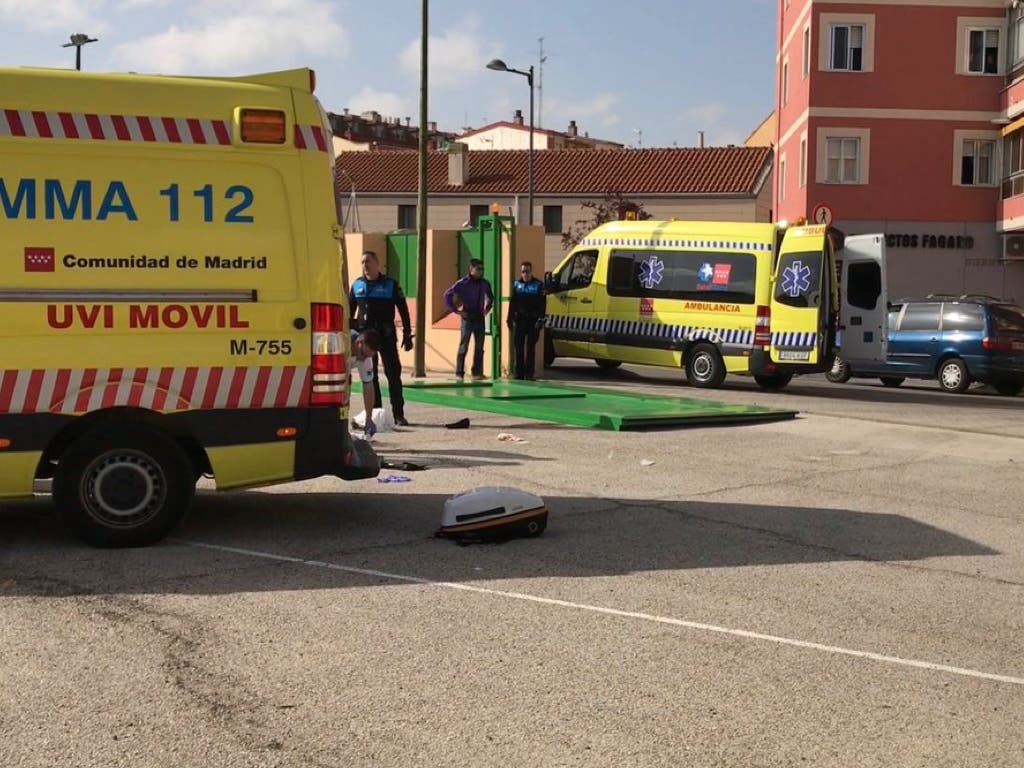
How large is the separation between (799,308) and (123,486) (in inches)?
546

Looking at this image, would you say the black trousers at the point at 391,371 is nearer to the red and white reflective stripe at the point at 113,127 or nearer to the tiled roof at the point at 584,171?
the red and white reflective stripe at the point at 113,127

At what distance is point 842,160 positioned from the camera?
1451 inches

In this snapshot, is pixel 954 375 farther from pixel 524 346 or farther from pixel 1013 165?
pixel 1013 165

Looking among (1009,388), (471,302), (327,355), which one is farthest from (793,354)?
(327,355)

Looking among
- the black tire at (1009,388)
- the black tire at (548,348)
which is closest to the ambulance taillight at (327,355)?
the black tire at (548,348)

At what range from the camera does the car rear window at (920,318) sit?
2261 centimetres

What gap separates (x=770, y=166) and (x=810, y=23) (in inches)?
1067

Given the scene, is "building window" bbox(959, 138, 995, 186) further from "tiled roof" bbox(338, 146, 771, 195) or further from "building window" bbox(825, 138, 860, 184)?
"tiled roof" bbox(338, 146, 771, 195)

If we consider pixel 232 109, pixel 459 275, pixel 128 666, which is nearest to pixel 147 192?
pixel 232 109

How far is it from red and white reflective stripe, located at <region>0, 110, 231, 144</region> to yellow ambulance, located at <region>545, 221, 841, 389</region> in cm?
1346

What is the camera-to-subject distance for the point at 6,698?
489 centimetres

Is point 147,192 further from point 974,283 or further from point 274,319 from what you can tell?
point 974,283

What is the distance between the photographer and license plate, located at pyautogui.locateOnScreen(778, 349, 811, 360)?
1948 cm

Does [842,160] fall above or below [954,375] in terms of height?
above
